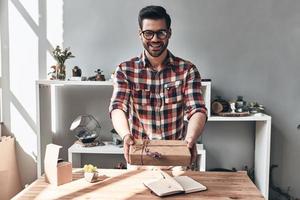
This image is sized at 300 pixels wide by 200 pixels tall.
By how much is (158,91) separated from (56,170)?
26.9 inches

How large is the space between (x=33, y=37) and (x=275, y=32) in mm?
2207

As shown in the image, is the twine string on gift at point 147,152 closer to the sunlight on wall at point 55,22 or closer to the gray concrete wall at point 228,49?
the gray concrete wall at point 228,49

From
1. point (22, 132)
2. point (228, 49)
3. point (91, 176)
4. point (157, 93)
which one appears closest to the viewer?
point (91, 176)

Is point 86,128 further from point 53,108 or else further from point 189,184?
point 189,184

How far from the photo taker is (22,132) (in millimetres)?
3225

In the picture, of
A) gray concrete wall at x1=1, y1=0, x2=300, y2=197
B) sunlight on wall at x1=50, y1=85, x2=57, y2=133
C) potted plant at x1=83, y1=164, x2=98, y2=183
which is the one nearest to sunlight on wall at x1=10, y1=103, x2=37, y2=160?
sunlight on wall at x1=50, y1=85, x2=57, y2=133

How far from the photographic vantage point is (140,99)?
189cm

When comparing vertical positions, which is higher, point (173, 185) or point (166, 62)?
point (166, 62)

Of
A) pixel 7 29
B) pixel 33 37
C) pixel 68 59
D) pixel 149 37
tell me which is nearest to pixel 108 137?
pixel 68 59

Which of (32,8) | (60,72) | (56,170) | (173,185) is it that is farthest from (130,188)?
(32,8)

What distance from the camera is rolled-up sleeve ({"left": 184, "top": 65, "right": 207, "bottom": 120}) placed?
1799 mm

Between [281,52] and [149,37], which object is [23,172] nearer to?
[149,37]

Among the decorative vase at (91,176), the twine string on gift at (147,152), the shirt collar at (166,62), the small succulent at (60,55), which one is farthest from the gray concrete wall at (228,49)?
the twine string on gift at (147,152)

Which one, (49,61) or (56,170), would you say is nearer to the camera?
(56,170)
